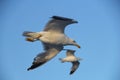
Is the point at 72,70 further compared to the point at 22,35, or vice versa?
the point at 72,70

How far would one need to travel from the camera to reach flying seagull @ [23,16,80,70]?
38.4 feet

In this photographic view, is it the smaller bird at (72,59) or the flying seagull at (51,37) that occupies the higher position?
the smaller bird at (72,59)

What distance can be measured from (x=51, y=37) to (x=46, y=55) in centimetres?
53

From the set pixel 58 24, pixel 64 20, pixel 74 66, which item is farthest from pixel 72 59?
pixel 64 20

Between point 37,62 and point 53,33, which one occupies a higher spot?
point 53,33

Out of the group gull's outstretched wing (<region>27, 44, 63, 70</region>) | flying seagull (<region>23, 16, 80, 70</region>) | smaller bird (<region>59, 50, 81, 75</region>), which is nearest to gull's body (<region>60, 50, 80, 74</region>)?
smaller bird (<region>59, 50, 81, 75</region>)

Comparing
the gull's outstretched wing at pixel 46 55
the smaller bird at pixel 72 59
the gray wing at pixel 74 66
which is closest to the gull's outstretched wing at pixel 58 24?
the gull's outstretched wing at pixel 46 55

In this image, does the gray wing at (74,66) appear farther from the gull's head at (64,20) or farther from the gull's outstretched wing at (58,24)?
the gull's head at (64,20)

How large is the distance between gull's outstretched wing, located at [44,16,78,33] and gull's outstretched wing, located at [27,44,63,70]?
0.48m

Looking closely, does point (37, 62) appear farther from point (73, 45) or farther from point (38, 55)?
point (73, 45)

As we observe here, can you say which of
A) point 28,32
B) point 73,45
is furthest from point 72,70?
point 28,32

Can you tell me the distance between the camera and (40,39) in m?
11.9

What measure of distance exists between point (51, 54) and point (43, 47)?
→ 292 mm

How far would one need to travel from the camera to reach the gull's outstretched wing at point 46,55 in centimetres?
1183
